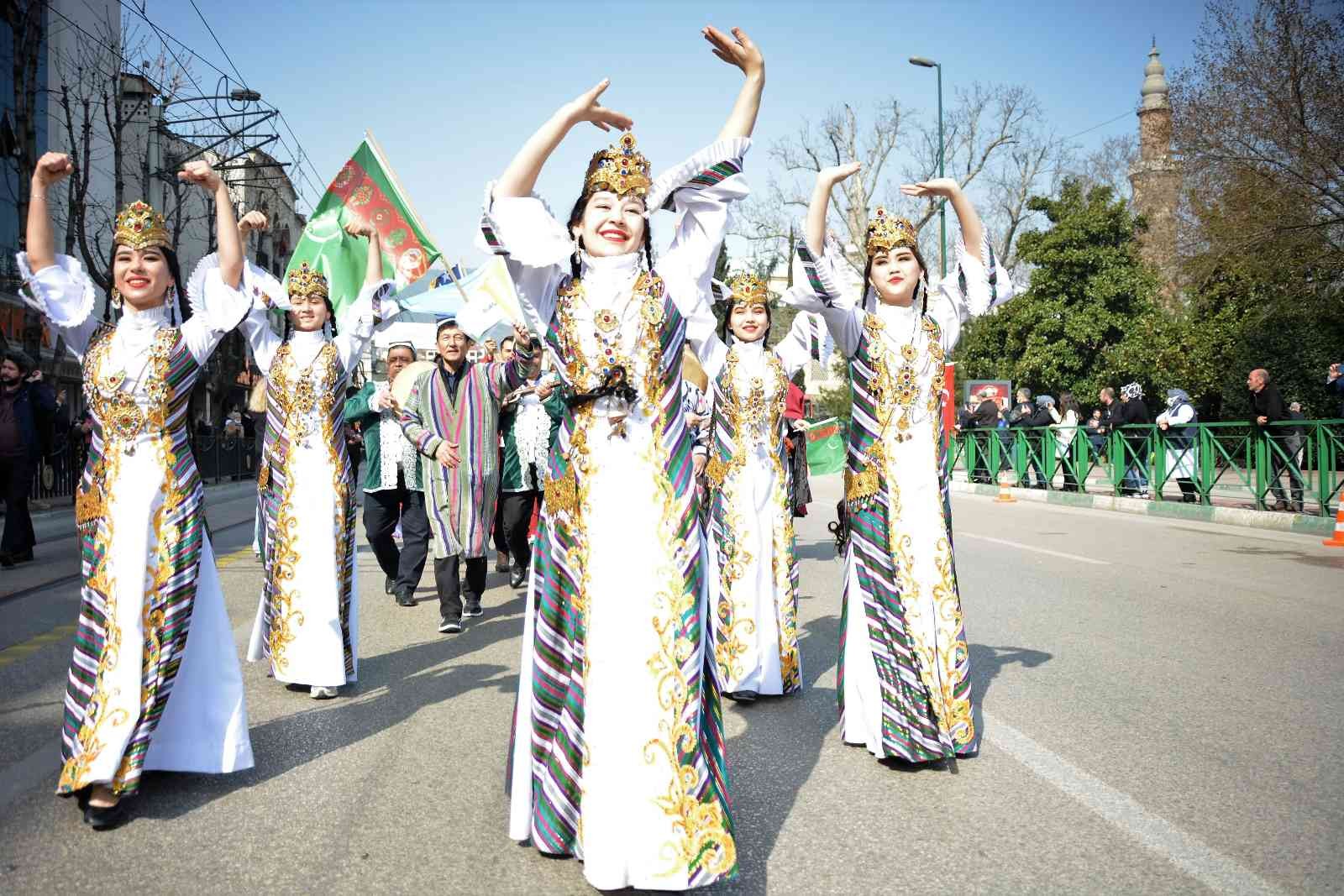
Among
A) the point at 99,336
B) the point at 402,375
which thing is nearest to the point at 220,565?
the point at 402,375

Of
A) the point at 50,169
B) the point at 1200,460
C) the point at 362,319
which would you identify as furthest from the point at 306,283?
the point at 1200,460

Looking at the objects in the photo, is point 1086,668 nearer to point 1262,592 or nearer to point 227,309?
point 1262,592

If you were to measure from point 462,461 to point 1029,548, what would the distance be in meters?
7.01

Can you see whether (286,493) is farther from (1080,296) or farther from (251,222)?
(1080,296)

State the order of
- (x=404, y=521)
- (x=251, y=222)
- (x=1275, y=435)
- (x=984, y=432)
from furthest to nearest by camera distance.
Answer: (x=984, y=432), (x=1275, y=435), (x=404, y=521), (x=251, y=222)

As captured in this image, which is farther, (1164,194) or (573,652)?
(1164,194)

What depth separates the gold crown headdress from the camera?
3.60 m

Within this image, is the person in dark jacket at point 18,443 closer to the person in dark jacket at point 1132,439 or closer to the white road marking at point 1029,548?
the white road marking at point 1029,548

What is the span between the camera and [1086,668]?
6379mm

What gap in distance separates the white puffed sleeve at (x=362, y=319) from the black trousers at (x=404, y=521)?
9.63ft

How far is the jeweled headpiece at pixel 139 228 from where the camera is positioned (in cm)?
442

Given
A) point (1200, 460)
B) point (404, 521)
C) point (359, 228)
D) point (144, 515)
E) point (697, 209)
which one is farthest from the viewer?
point (1200, 460)

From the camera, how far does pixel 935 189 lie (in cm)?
482

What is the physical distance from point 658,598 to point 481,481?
525 cm
